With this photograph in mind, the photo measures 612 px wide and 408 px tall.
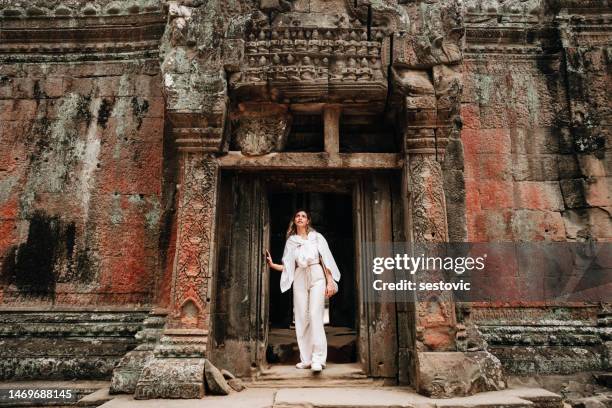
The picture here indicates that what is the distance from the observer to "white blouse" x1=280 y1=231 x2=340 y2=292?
5.45 m

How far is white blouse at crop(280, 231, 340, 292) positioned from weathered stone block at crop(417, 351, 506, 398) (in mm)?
1621

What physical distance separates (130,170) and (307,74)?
283cm

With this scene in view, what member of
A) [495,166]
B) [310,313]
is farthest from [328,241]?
[310,313]

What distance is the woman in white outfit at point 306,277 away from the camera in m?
5.27

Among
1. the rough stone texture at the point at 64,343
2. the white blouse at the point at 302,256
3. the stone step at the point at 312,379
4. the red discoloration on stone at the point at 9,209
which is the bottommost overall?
the stone step at the point at 312,379

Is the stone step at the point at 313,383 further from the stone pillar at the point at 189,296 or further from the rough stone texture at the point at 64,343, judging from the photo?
the rough stone texture at the point at 64,343

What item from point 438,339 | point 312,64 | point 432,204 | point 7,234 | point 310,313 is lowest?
point 438,339

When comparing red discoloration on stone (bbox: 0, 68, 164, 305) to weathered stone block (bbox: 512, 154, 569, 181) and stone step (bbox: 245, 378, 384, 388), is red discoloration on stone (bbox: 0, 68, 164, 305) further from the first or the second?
weathered stone block (bbox: 512, 154, 569, 181)

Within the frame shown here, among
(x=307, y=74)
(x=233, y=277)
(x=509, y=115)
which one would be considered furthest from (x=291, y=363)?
(x=509, y=115)

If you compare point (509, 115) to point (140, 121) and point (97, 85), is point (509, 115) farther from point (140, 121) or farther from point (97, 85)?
point (97, 85)

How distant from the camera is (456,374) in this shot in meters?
4.20

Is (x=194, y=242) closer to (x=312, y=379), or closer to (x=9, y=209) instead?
(x=312, y=379)

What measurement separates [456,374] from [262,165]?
281 cm

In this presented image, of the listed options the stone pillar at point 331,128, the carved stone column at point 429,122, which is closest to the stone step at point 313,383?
the carved stone column at point 429,122
